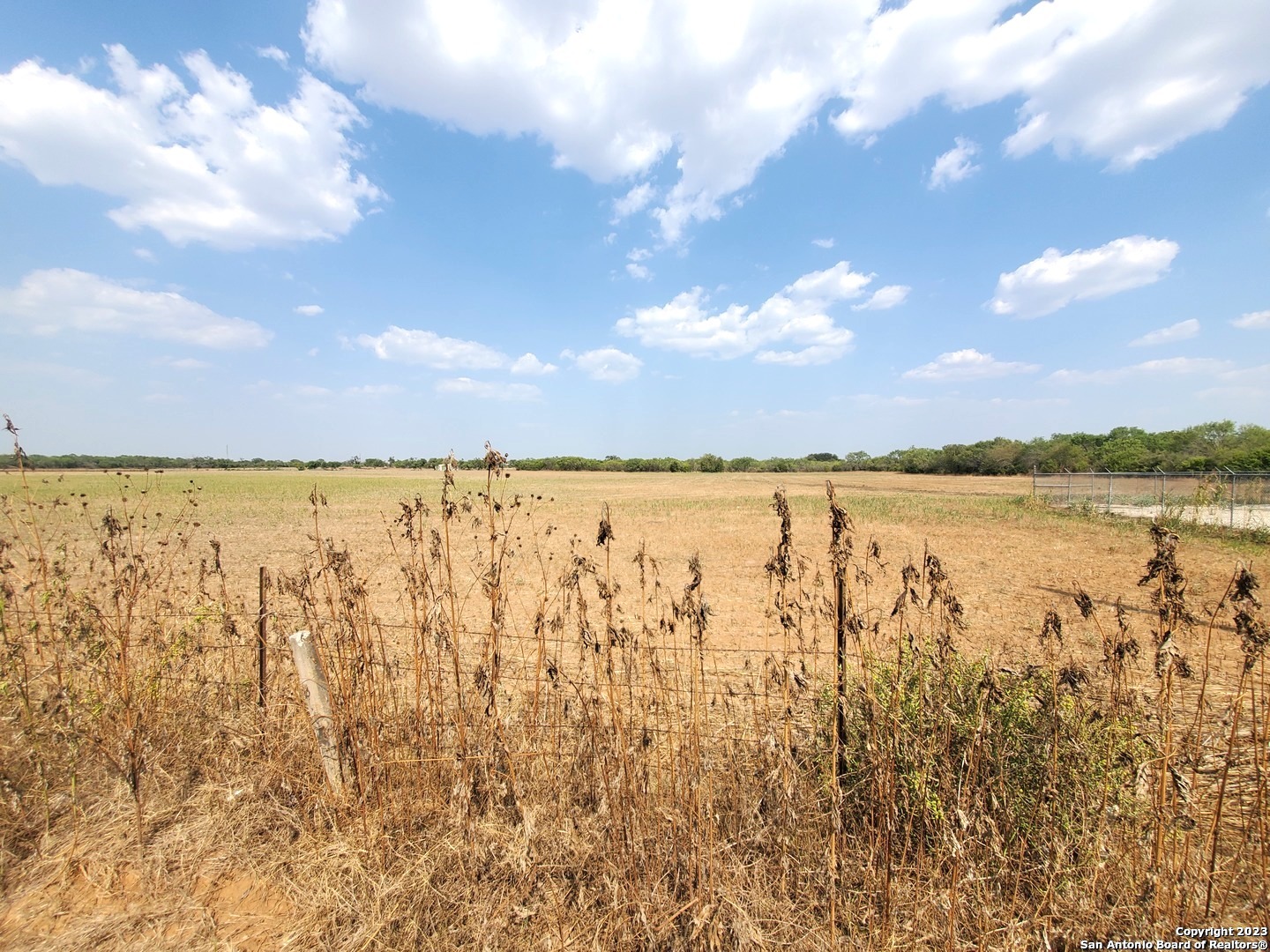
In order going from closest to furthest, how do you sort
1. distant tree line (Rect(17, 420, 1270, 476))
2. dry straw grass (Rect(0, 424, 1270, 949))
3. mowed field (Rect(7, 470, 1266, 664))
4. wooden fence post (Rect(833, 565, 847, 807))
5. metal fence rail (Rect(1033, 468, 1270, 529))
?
dry straw grass (Rect(0, 424, 1270, 949)) → wooden fence post (Rect(833, 565, 847, 807)) → mowed field (Rect(7, 470, 1266, 664)) → metal fence rail (Rect(1033, 468, 1270, 529)) → distant tree line (Rect(17, 420, 1270, 476))

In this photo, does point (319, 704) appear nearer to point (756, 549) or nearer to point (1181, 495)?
point (756, 549)

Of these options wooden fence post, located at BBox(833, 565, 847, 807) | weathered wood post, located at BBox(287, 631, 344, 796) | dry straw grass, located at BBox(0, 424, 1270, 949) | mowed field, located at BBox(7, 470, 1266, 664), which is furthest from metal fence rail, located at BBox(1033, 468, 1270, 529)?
weathered wood post, located at BBox(287, 631, 344, 796)

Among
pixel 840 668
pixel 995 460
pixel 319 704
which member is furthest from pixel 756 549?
pixel 995 460

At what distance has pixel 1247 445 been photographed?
5309 centimetres

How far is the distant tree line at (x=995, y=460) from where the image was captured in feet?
147

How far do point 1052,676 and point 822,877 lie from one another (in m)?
1.77

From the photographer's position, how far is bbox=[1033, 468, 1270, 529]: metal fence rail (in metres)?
20.4

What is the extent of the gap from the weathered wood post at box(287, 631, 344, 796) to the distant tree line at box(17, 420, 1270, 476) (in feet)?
4.73

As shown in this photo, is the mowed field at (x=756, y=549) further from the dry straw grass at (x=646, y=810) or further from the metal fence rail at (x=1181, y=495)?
the metal fence rail at (x=1181, y=495)

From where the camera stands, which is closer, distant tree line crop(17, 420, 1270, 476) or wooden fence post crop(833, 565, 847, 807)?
wooden fence post crop(833, 565, 847, 807)

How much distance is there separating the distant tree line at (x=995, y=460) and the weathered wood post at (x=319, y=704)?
1.44m

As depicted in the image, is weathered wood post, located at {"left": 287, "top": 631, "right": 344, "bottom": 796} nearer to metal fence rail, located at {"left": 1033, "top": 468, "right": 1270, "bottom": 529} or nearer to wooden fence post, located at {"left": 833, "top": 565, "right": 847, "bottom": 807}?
wooden fence post, located at {"left": 833, "top": 565, "right": 847, "bottom": 807}

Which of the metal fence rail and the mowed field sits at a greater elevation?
the metal fence rail

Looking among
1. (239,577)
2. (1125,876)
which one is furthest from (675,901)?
(239,577)
